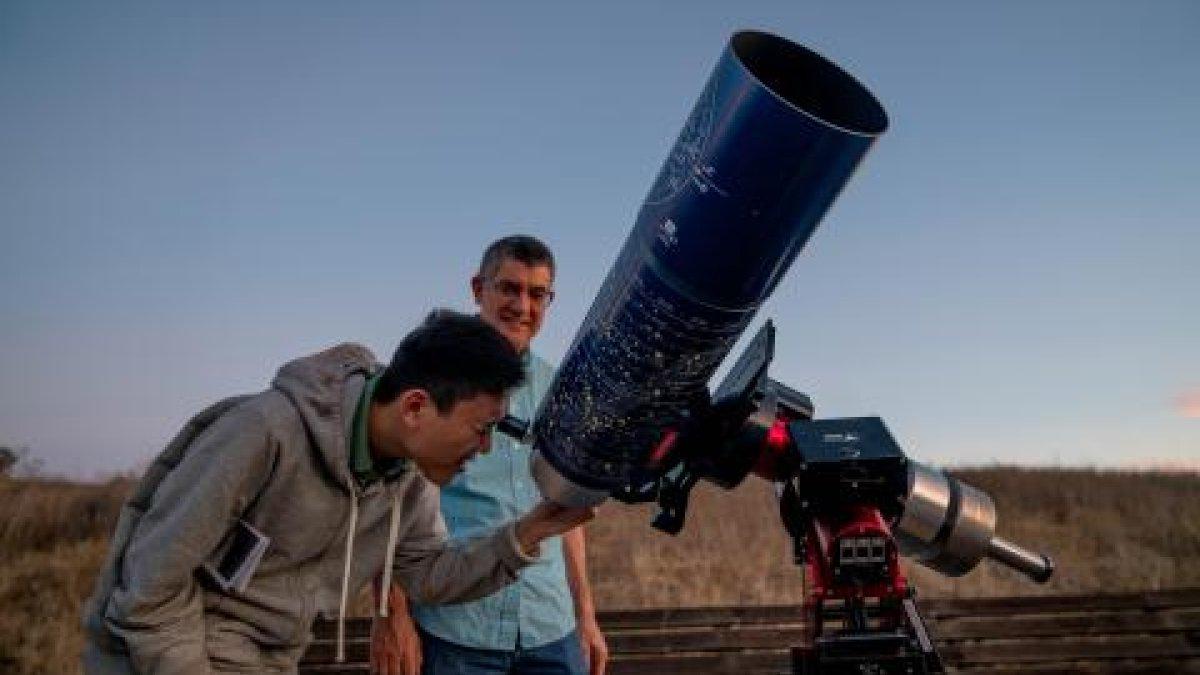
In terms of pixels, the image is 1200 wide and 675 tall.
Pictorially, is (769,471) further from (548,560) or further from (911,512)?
(548,560)

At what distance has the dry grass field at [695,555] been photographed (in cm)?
883

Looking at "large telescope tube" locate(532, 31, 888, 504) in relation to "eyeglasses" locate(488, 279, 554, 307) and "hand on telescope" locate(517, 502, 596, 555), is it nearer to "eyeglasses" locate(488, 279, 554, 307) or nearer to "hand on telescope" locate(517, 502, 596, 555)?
"hand on telescope" locate(517, 502, 596, 555)

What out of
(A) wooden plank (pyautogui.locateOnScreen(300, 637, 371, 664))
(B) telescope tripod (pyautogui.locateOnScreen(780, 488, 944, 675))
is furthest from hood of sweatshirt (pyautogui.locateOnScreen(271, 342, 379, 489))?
(A) wooden plank (pyautogui.locateOnScreen(300, 637, 371, 664))

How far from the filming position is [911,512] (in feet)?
7.83

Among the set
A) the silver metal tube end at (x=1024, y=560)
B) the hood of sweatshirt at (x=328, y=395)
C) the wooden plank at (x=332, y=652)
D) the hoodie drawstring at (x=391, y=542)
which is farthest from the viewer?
the wooden plank at (x=332, y=652)

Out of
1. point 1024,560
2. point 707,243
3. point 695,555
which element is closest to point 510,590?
point 1024,560

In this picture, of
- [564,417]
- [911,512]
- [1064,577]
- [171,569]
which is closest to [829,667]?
[911,512]

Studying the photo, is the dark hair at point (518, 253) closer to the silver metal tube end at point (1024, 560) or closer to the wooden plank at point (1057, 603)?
the silver metal tube end at point (1024, 560)

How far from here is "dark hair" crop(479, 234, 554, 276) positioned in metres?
3.52

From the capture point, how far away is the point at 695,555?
12.6 meters

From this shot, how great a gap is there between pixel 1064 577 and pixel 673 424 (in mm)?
12371

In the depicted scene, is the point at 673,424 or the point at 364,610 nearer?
the point at 673,424

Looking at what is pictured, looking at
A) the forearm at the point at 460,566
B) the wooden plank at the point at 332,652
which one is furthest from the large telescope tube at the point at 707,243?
the wooden plank at the point at 332,652

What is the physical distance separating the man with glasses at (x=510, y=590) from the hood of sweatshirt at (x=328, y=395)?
0.95 metres
